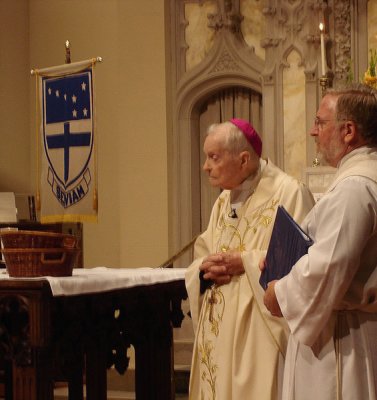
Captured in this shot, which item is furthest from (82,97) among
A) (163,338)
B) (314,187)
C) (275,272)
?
(275,272)

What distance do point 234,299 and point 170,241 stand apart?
213 inches

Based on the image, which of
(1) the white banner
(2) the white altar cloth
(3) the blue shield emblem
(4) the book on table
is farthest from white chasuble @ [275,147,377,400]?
(3) the blue shield emblem

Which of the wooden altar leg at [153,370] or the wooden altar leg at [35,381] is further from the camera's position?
the wooden altar leg at [153,370]

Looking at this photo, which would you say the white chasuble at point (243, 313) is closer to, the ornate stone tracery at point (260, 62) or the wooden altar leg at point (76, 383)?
the wooden altar leg at point (76, 383)

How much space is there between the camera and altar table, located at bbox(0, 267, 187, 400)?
4066mm

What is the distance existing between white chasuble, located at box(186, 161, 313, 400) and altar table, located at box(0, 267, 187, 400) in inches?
20.3

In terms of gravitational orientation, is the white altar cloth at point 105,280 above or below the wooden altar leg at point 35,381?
above

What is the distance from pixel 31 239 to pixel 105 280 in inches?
15.7

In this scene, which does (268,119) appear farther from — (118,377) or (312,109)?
(118,377)

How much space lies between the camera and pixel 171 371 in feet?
17.8

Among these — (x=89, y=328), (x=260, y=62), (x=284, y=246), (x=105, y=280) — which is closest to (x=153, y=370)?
(x=89, y=328)

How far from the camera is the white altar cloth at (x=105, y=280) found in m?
4.11

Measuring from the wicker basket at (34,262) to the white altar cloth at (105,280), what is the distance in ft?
0.23

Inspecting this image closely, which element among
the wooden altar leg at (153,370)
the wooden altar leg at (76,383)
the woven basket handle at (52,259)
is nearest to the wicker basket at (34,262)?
the woven basket handle at (52,259)
